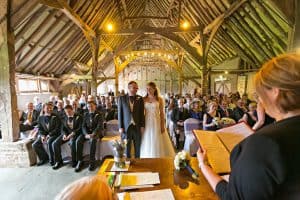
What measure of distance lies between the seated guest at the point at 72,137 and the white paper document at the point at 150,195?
10.2ft

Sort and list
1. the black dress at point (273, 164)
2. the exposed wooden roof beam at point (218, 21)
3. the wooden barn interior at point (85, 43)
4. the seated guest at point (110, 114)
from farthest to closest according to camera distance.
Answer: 1. the exposed wooden roof beam at point (218, 21)
2. the seated guest at point (110, 114)
3. the wooden barn interior at point (85, 43)
4. the black dress at point (273, 164)

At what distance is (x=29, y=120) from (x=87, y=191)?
5335 mm

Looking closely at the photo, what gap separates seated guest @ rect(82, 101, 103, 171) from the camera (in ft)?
14.7

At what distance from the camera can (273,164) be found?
2.17ft

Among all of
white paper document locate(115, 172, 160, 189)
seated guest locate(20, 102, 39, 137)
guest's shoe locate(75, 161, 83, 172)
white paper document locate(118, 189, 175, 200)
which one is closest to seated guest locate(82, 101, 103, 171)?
guest's shoe locate(75, 161, 83, 172)

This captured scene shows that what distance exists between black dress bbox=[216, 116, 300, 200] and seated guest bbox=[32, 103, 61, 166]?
14.4 ft

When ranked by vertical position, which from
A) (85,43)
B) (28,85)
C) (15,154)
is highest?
(85,43)

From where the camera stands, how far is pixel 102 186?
0.78 metres

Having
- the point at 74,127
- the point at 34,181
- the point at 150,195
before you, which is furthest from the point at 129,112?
the point at 150,195

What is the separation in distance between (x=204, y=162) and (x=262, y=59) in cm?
925

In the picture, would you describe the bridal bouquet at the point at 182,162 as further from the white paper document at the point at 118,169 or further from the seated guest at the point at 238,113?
the seated guest at the point at 238,113

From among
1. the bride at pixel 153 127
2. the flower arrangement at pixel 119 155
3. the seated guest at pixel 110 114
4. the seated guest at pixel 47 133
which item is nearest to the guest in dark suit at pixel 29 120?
the seated guest at pixel 47 133

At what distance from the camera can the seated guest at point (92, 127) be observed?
176 inches

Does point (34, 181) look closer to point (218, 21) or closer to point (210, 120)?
point (210, 120)
